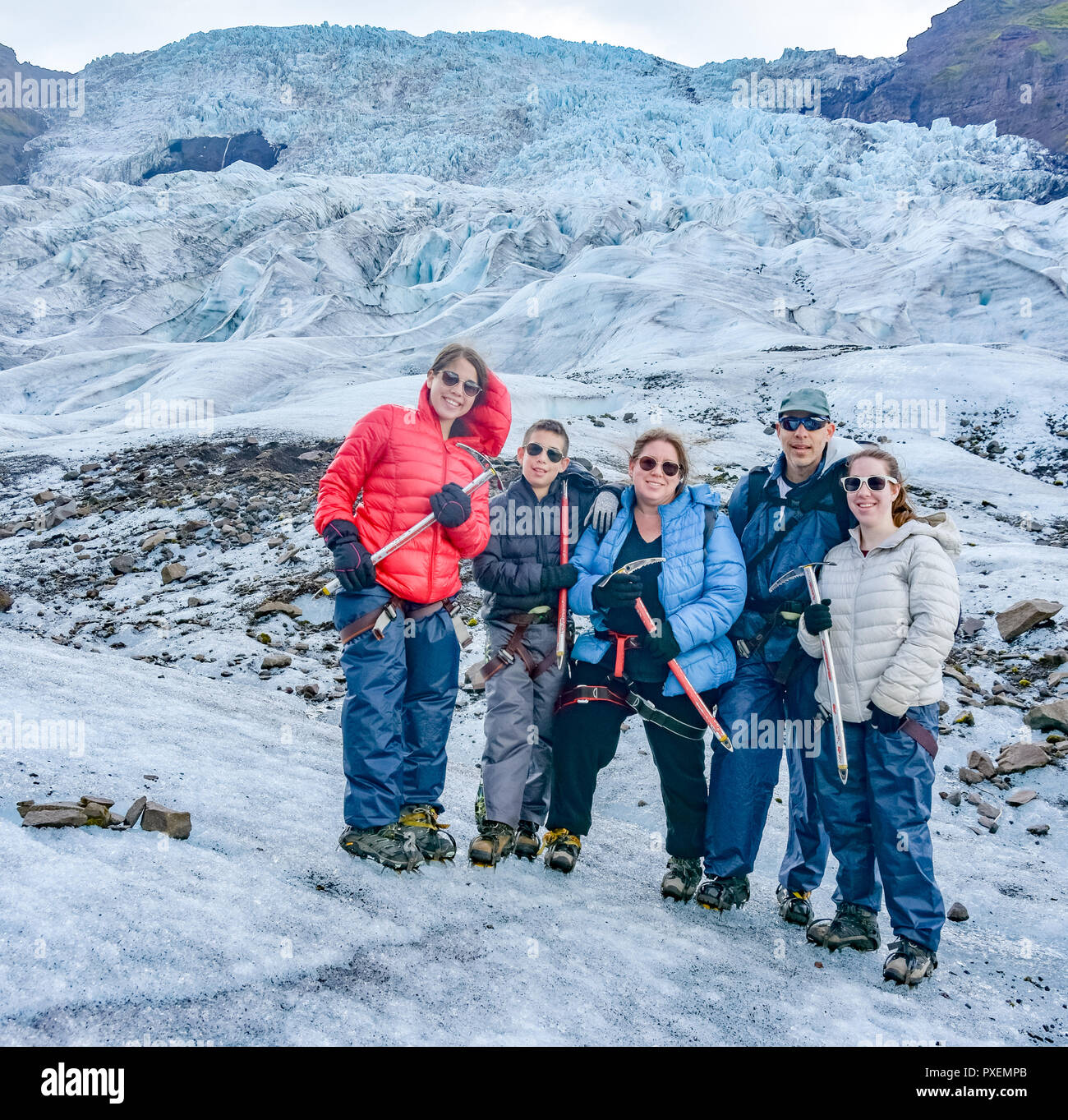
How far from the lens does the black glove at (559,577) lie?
12.3 feet

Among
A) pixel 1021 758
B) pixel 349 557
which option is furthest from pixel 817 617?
pixel 1021 758

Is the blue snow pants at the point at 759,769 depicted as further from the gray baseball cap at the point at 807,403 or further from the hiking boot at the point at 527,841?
the gray baseball cap at the point at 807,403

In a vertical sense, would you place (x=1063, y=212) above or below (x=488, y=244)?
above

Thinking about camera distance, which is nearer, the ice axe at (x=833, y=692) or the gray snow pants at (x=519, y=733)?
the ice axe at (x=833, y=692)

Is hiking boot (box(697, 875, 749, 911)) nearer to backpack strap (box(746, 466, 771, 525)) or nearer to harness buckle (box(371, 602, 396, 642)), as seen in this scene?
backpack strap (box(746, 466, 771, 525))

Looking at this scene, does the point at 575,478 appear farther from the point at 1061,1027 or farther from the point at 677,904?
the point at 1061,1027

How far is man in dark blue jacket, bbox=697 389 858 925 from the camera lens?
3.55 metres

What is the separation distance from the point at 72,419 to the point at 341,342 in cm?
1345

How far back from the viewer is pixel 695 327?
2791cm

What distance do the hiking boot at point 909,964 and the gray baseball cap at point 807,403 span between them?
7.24 ft

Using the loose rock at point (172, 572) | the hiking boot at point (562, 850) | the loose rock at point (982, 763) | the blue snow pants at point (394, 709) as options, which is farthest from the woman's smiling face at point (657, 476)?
the loose rock at point (172, 572)

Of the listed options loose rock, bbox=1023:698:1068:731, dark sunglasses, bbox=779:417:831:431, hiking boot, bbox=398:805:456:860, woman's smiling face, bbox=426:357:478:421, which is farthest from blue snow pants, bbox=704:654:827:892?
loose rock, bbox=1023:698:1068:731
